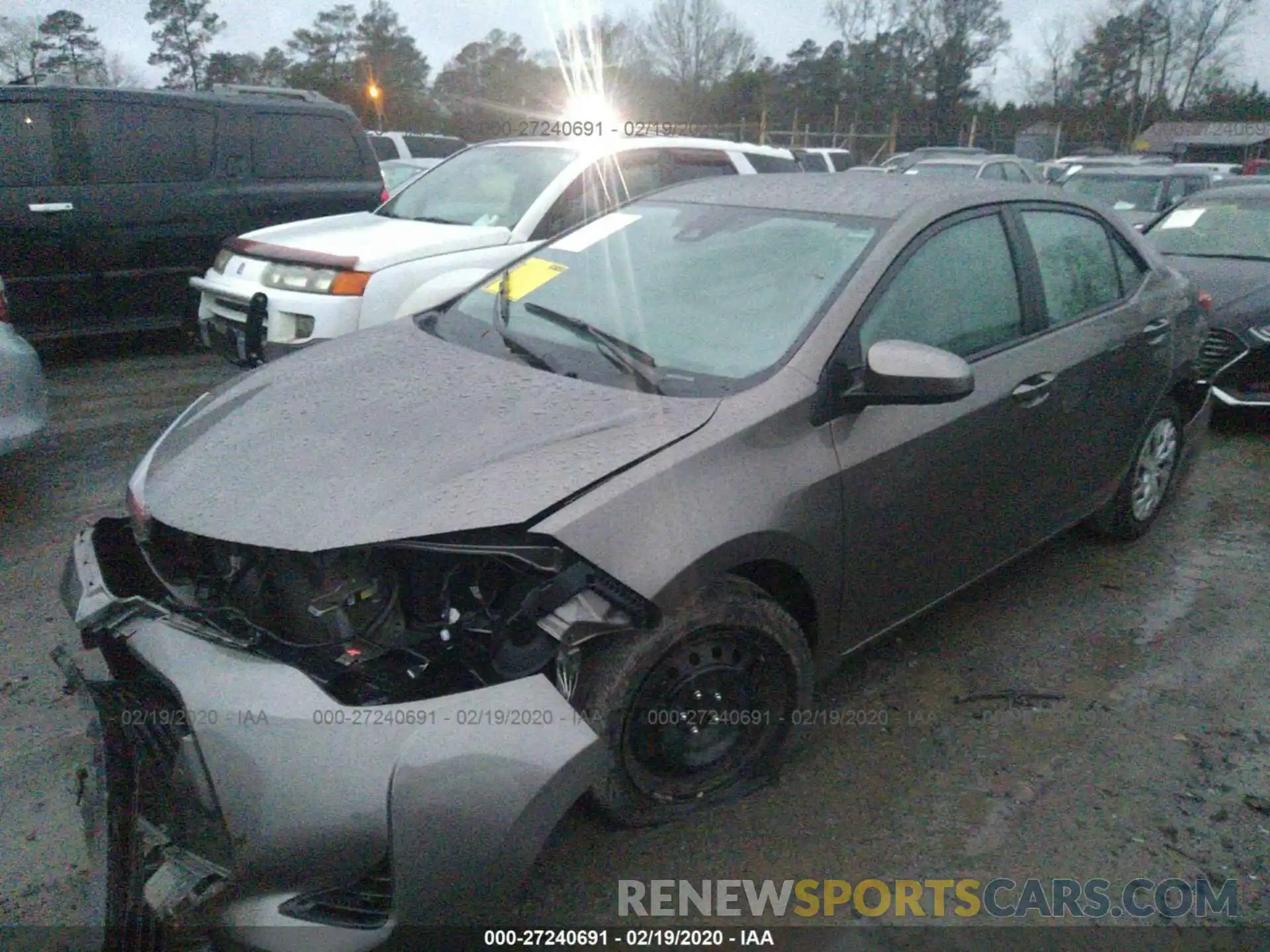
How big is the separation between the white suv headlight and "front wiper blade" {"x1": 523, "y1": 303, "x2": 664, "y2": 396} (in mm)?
2365

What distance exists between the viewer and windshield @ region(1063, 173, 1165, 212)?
37.8ft

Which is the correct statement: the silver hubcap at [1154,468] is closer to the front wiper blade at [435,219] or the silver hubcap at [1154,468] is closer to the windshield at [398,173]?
the front wiper blade at [435,219]

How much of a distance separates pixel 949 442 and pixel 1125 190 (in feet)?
36.1

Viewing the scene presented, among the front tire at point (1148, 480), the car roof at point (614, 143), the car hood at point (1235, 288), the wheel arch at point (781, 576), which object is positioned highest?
the car roof at point (614, 143)

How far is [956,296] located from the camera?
300cm

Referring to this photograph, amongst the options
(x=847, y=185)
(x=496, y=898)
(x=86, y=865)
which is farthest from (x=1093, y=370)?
(x=86, y=865)

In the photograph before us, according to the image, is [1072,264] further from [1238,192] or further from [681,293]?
[1238,192]

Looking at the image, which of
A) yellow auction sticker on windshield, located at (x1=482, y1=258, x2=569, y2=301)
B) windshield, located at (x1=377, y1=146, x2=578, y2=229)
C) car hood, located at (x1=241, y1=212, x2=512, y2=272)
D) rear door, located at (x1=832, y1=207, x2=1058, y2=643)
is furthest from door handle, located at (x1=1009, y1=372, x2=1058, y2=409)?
windshield, located at (x1=377, y1=146, x2=578, y2=229)

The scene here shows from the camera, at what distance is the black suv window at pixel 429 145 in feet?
58.1

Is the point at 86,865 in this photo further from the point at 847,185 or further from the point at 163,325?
the point at 163,325

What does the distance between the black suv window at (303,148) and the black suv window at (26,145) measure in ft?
4.61

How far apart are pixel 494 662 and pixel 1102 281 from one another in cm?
291

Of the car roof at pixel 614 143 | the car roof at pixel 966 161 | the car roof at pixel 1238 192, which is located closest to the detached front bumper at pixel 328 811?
the car roof at pixel 614 143

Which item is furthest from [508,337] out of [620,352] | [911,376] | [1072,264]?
[1072,264]
